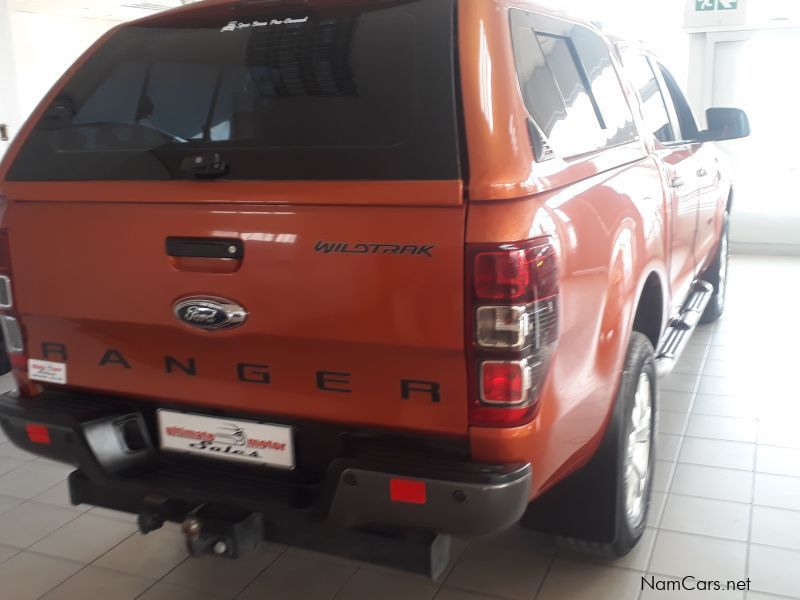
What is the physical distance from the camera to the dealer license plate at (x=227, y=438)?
6.45 ft

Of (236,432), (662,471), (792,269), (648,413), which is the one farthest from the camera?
(792,269)

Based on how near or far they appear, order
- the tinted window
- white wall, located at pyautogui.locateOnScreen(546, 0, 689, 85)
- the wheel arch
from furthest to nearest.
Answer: white wall, located at pyautogui.locateOnScreen(546, 0, 689, 85) < the wheel arch < the tinted window

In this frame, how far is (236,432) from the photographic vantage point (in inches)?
78.8

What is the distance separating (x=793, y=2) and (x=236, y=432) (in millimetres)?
7071

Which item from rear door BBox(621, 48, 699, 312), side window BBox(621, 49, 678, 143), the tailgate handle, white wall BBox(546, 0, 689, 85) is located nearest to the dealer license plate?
the tailgate handle

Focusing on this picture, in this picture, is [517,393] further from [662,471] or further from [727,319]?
[727,319]

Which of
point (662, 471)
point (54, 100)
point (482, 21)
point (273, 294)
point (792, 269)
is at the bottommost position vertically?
point (792, 269)

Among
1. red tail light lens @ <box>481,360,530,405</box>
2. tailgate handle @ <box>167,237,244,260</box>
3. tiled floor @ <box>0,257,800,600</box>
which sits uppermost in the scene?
tailgate handle @ <box>167,237,244,260</box>

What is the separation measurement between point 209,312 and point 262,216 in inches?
10.4

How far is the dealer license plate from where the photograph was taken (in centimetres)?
197

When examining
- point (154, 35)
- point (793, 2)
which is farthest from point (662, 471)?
point (793, 2)

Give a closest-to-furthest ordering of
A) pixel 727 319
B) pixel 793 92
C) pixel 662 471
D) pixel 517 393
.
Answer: pixel 517 393
pixel 662 471
pixel 727 319
pixel 793 92

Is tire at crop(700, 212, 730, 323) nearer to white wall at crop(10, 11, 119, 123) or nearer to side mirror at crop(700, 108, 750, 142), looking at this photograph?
side mirror at crop(700, 108, 750, 142)

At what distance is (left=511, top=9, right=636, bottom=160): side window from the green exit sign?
214 inches
